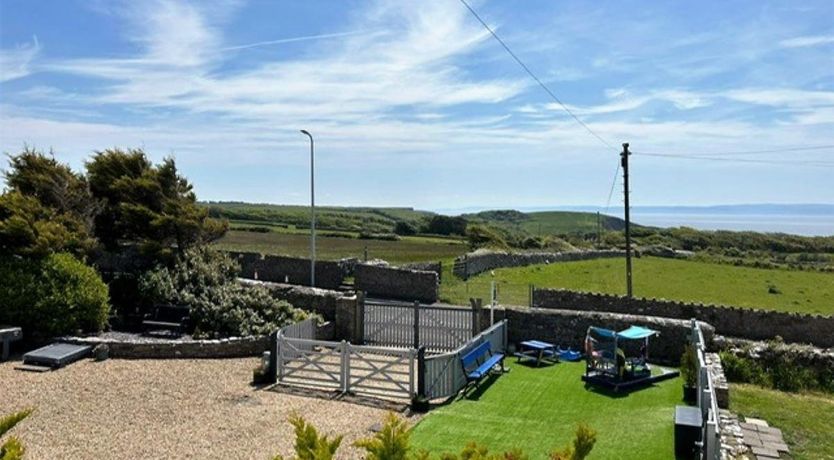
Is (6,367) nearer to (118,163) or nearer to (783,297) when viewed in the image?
(118,163)

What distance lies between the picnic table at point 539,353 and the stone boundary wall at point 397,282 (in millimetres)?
9441

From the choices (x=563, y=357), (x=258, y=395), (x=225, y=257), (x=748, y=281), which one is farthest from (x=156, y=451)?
(x=748, y=281)

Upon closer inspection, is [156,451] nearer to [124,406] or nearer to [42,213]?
[124,406]

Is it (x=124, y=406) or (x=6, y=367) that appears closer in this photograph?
(x=124, y=406)

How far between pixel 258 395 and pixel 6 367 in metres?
6.78

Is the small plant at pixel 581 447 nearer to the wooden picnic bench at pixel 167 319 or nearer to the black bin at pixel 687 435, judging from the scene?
the black bin at pixel 687 435

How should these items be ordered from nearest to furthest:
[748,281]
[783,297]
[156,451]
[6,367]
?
[156,451], [6,367], [783,297], [748,281]

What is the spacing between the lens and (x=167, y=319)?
18.6m

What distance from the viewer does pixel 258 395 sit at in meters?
13.0

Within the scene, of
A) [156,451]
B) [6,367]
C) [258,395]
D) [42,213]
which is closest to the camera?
[156,451]

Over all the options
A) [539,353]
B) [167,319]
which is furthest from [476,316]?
[167,319]

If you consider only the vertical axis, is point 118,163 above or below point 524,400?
above

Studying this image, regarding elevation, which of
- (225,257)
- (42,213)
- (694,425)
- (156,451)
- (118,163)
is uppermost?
(118,163)

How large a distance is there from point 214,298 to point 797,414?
15.7 meters
